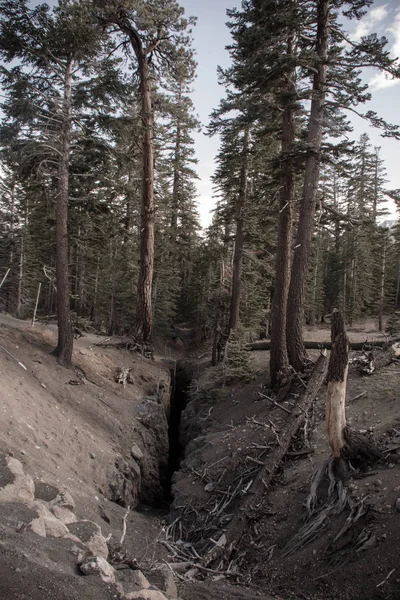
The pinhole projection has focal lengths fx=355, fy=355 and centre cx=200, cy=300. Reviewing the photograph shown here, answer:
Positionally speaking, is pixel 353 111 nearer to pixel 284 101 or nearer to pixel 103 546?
pixel 284 101

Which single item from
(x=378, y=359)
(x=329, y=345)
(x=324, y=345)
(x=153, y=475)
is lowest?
(x=153, y=475)

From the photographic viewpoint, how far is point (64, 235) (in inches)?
455

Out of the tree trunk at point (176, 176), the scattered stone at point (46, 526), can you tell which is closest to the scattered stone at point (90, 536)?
the scattered stone at point (46, 526)

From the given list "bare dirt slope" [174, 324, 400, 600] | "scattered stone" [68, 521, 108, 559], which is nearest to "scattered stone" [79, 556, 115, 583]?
"scattered stone" [68, 521, 108, 559]

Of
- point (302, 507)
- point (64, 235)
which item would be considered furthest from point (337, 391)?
point (64, 235)

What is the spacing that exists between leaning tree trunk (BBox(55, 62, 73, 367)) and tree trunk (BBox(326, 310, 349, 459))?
8662 millimetres

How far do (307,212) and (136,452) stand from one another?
871 centimetres

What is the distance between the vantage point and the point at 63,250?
38.2 ft

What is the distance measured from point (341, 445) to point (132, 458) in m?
6.28

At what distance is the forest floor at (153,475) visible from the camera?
3846 mm

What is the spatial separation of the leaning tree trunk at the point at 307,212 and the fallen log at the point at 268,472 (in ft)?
5.65

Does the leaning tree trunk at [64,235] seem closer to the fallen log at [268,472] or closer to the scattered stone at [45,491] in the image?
the scattered stone at [45,491]

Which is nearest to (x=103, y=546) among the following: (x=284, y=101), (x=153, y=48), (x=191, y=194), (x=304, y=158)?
(x=304, y=158)

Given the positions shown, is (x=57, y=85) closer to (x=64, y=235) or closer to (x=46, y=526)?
(x=64, y=235)
